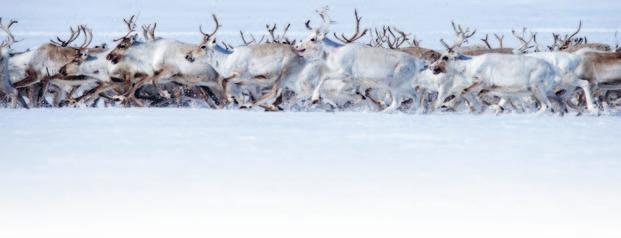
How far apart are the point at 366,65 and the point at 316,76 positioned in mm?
526

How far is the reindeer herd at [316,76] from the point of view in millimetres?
13758

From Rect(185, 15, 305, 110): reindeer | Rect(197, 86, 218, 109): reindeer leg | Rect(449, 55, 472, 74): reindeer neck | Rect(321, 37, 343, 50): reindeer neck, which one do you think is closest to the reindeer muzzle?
Rect(185, 15, 305, 110): reindeer

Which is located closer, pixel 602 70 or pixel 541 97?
pixel 541 97

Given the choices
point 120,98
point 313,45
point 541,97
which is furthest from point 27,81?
point 541,97

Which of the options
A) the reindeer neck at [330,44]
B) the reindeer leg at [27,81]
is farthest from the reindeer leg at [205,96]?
the reindeer leg at [27,81]

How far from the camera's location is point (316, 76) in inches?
561

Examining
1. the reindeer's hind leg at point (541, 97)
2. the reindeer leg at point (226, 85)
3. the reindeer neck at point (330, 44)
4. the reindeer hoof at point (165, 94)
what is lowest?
the reindeer hoof at point (165, 94)

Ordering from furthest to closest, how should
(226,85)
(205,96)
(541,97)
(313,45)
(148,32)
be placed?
(148,32) < (205,96) < (226,85) < (313,45) < (541,97)

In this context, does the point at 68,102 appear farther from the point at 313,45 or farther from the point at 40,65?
the point at 313,45

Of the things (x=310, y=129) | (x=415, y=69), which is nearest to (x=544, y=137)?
(x=310, y=129)

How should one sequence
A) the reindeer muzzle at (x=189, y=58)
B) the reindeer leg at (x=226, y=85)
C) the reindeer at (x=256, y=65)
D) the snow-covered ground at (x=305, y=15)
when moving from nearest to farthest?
the reindeer at (x=256, y=65), the reindeer leg at (x=226, y=85), the reindeer muzzle at (x=189, y=58), the snow-covered ground at (x=305, y=15)

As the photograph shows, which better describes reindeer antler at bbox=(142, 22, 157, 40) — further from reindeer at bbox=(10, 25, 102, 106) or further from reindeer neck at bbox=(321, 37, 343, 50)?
reindeer neck at bbox=(321, 37, 343, 50)

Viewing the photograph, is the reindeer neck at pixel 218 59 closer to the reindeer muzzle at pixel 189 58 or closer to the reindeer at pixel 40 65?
the reindeer muzzle at pixel 189 58

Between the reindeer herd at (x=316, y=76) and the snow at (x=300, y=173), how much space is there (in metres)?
0.51
